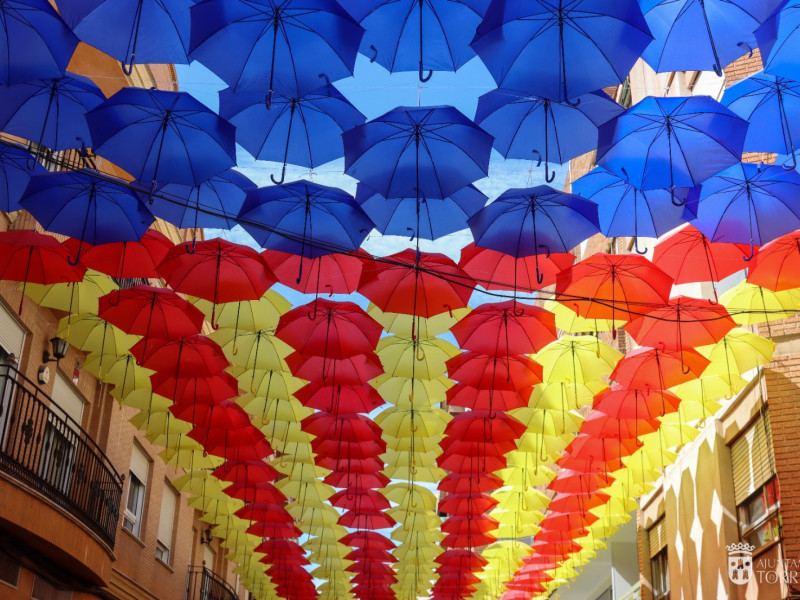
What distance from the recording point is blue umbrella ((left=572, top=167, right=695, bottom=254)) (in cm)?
1022

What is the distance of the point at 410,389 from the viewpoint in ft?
49.4

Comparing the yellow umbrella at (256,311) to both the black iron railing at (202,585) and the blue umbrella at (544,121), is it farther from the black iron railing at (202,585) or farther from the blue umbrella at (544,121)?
the black iron railing at (202,585)

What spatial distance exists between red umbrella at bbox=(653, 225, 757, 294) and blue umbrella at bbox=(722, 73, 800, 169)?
74.3 inches

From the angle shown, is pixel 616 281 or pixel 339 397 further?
pixel 339 397

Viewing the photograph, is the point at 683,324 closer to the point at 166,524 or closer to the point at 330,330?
the point at 330,330

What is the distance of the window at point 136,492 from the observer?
19.6 meters

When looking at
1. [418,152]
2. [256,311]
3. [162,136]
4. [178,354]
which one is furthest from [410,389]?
[162,136]

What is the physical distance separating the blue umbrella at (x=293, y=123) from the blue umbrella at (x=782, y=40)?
4104 mm

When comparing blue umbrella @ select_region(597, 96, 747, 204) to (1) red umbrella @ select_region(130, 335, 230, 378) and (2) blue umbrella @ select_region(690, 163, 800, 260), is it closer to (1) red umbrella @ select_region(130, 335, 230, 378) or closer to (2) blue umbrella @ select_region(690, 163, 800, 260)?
(2) blue umbrella @ select_region(690, 163, 800, 260)

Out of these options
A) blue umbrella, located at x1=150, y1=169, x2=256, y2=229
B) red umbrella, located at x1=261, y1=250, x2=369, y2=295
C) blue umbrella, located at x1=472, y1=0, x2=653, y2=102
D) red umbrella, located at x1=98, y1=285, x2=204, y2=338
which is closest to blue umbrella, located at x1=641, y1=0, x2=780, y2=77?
blue umbrella, located at x1=472, y1=0, x2=653, y2=102

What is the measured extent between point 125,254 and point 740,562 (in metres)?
11.2

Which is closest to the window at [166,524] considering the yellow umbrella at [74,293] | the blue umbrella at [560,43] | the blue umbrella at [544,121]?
the yellow umbrella at [74,293]

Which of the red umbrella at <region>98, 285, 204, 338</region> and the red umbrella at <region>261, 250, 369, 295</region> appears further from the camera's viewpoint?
the red umbrella at <region>98, 285, 204, 338</region>

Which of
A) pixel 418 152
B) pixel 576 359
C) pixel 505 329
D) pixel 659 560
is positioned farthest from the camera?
pixel 659 560
